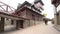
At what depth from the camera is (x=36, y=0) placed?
27406mm

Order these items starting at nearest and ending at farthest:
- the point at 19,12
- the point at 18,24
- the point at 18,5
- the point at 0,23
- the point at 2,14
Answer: the point at 2,14 → the point at 0,23 → the point at 18,24 → the point at 19,12 → the point at 18,5

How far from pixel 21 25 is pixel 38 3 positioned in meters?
16.2

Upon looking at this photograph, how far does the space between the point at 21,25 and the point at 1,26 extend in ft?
13.3

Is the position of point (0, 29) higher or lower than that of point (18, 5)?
lower

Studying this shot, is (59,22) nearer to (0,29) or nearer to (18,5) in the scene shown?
(0,29)

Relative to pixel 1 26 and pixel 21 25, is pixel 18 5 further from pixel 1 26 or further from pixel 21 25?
pixel 1 26

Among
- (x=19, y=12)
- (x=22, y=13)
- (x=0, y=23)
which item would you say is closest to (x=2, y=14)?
(x=0, y=23)

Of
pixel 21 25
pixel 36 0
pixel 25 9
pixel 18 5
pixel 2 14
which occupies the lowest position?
pixel 21 25

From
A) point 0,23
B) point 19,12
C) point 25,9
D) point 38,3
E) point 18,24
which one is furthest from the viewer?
point 38,3

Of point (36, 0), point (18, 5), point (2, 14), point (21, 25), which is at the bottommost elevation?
point (21, 25)

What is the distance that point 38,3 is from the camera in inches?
1070

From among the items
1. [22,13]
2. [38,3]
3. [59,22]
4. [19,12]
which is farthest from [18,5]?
[59,22]

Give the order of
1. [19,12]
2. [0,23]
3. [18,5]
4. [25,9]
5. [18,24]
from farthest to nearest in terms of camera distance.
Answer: [18,5] → [19,12] → [25,9] → [18,24] → [0,23]

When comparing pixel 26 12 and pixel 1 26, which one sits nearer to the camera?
pixel 1 26
